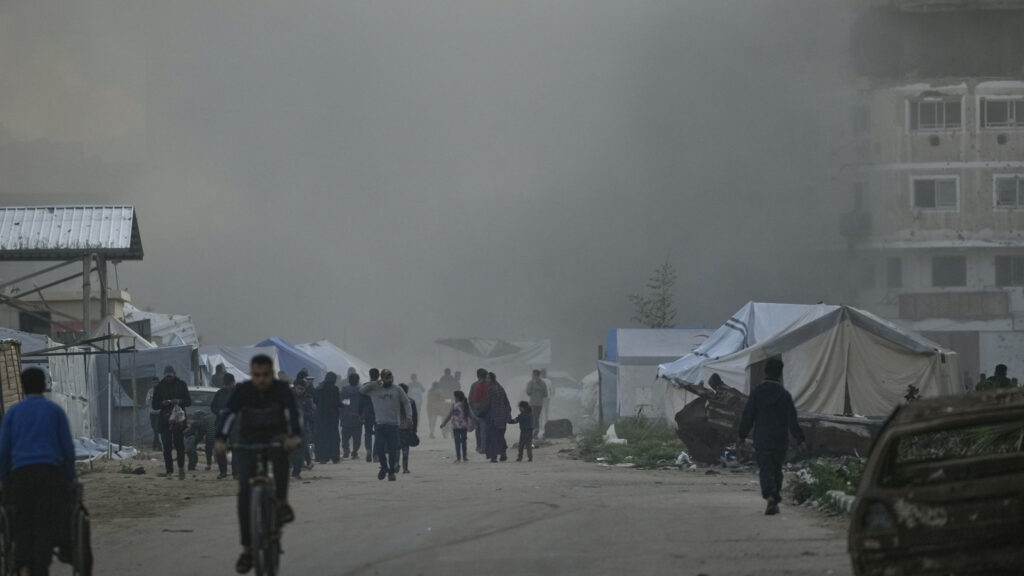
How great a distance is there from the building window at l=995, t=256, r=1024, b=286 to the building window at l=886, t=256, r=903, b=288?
405cm

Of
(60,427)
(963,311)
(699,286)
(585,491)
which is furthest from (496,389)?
(699,286)

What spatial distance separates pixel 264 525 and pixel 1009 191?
5780cm

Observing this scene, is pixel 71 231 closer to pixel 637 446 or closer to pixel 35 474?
pixel 637 446

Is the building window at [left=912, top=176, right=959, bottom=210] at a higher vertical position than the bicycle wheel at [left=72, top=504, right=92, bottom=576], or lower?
higher

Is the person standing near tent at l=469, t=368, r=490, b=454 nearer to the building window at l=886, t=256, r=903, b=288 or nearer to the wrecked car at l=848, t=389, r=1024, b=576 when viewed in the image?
the wrecked car at l=848, t=389, r=1024, b=576

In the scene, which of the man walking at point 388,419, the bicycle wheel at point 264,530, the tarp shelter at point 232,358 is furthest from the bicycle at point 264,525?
the tarp shelter at point 232,358

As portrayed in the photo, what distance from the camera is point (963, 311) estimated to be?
197ft

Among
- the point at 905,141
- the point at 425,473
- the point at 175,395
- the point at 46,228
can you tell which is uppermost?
the point at 905,141

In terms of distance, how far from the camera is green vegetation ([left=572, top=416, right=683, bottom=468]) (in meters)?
25.2

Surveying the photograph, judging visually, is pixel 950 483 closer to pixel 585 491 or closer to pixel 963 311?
pixel 585 491

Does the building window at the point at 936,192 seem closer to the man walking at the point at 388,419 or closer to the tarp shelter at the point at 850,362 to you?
the tarp shelter at the point at 850,362

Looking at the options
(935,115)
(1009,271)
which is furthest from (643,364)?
(935,115)

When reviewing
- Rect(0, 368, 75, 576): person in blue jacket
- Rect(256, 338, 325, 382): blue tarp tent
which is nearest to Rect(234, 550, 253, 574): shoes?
Rect(0, 368, 75, 576): person in blue jacket

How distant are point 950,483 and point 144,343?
2813 centimetres
